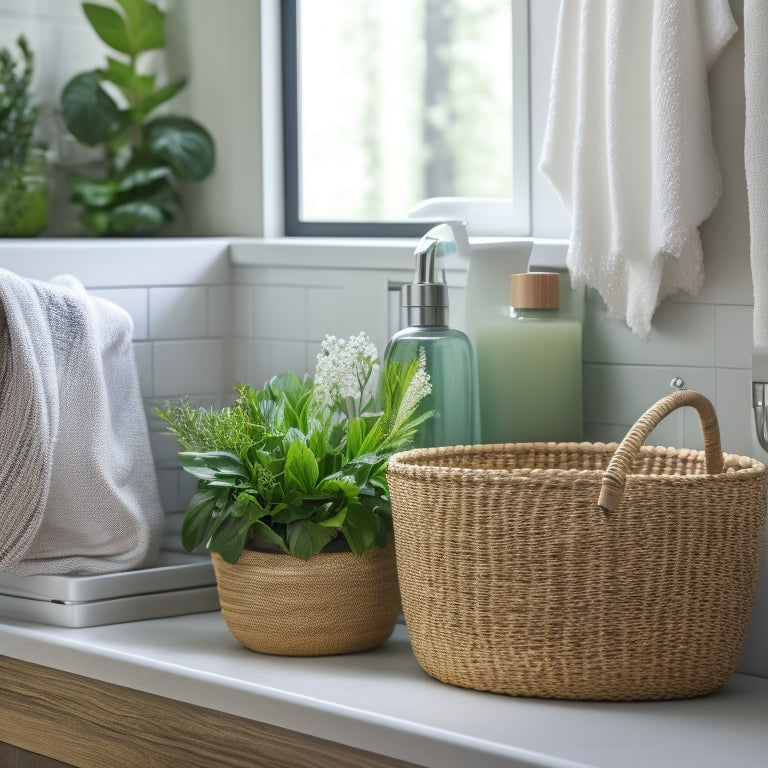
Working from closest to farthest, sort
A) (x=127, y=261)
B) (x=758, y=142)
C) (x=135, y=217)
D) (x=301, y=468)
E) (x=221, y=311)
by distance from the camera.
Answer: (x=758, y=142) < (x=301, y=468) < (x=127, y=261) < (x=221, y=311) < (x=135, y=217)

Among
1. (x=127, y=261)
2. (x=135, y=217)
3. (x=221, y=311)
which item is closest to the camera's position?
(x=127, y=261)

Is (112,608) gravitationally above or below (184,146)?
below

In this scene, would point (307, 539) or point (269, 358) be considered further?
point (269, 358)

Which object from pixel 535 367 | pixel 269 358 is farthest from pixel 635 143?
pixel 269 358

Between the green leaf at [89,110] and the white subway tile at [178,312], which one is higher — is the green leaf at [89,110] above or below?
above

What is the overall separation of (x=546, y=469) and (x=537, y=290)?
0.70 ft

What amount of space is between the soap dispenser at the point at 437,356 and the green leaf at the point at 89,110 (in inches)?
32.3

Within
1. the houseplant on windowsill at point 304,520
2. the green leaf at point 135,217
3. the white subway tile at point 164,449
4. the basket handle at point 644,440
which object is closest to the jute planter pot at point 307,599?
the houseplant on windowsill at point 304,520

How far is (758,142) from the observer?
128 centimetres

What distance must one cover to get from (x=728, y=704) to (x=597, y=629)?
0.55ft

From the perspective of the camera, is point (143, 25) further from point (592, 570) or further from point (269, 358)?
point (592, 570)

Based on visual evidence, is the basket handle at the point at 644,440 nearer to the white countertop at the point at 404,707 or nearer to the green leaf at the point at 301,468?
the white countertop at the point at 404,707

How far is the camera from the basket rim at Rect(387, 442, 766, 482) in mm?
1190

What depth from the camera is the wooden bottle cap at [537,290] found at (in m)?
1.48
